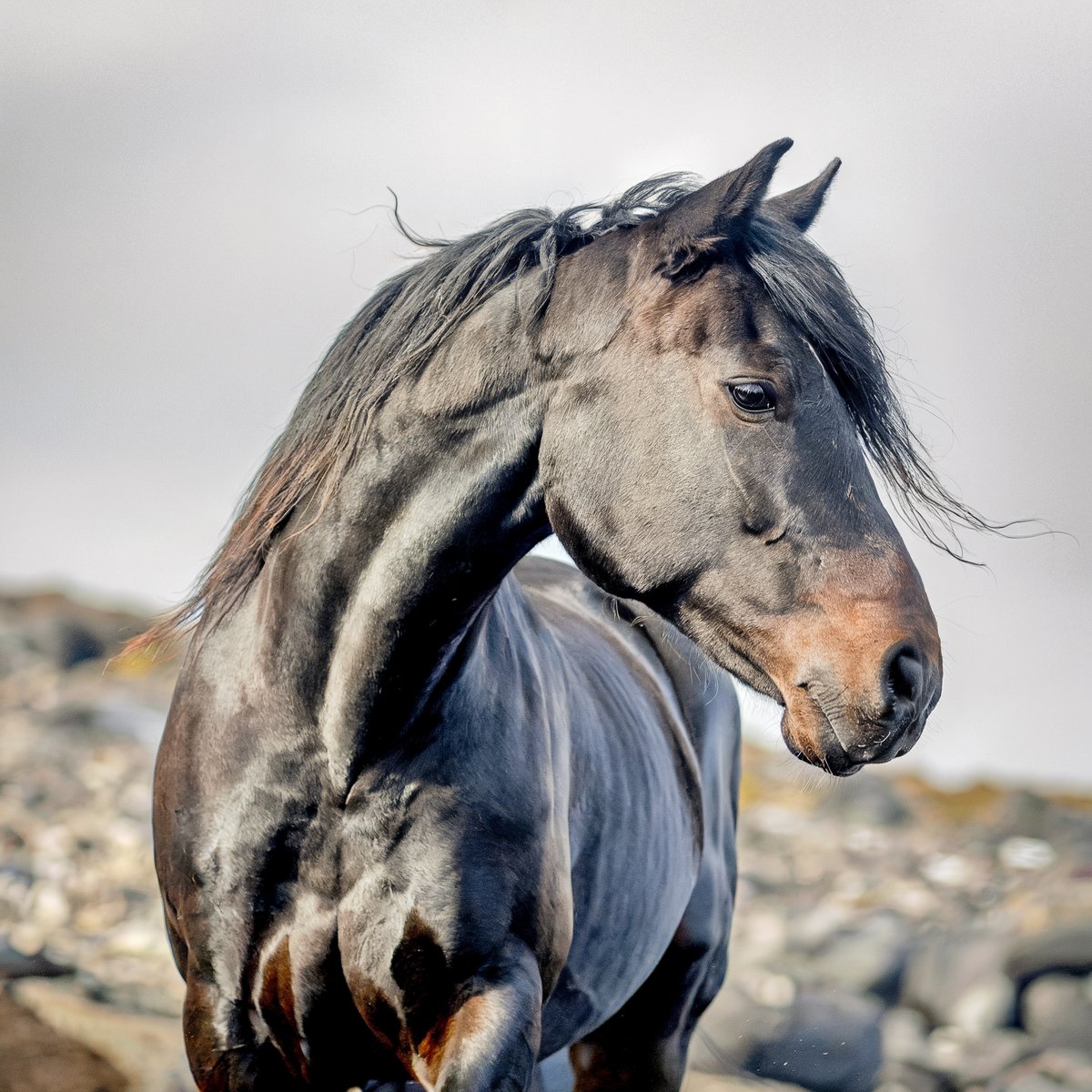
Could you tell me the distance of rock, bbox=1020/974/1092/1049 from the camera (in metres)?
5.31

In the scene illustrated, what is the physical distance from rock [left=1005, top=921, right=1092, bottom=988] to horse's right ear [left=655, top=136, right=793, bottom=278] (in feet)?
16.3

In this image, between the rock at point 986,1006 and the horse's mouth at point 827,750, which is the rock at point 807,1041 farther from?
the horse's mouth at point 827,750

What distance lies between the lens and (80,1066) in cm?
386

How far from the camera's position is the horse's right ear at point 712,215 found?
164 centimetres

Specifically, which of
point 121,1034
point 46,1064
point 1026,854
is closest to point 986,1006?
point 1026,854

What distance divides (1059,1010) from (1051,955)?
0.27 meters

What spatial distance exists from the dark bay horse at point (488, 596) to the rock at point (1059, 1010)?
4.11m

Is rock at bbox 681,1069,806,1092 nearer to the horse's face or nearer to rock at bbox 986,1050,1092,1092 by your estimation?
rock at bbox 986,1050,1092,1092

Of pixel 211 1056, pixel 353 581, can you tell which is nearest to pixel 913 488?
pixel 353 581

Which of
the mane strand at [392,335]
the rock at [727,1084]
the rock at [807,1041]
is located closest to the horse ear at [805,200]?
the mane strand at [392,335]

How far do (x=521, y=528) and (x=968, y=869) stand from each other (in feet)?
22.8

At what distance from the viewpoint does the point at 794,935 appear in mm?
6363

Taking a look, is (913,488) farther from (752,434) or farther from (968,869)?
(968,869)

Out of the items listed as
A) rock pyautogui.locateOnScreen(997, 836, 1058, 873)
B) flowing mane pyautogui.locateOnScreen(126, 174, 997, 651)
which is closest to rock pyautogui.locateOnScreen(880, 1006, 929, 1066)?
rock pyautogui.locateOnScreen(997, 836, 1058, 873)
